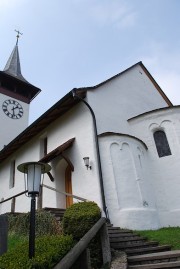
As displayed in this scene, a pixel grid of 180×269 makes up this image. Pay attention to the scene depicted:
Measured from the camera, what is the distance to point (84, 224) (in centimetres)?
561

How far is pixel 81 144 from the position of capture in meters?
11.1

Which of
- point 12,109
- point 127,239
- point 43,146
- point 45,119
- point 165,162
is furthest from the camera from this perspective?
point 12,109

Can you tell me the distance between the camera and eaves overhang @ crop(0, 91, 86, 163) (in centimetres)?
1181

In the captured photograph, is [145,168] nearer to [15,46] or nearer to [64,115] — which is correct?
[64,115]

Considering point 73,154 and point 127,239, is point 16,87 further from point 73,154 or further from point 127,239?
point 127,239

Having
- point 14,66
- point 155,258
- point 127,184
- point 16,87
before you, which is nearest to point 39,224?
point 127,184

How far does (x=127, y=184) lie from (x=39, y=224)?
3585 millimetres

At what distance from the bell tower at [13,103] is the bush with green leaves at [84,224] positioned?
1758cm

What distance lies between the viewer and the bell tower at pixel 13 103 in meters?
23.2

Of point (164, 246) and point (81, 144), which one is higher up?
point (81, 144)

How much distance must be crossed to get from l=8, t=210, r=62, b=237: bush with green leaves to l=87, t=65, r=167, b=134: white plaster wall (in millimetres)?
4360

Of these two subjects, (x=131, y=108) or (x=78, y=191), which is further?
(x=131, y=108)

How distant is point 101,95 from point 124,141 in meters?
2.99

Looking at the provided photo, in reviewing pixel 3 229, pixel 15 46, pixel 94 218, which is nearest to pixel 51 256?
pixel 3 229
